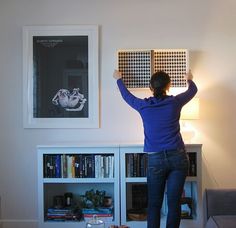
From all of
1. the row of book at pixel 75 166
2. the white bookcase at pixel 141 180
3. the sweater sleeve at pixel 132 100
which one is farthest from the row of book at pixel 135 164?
the sweater sleeve at pixel 132 100

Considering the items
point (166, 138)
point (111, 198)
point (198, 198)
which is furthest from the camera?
point (111, 198)

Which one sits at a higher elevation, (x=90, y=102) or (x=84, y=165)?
(x=90, y=102)

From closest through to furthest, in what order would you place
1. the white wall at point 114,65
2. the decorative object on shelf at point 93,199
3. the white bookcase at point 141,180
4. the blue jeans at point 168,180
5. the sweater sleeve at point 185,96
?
the blue jeans at point 168,180
the sweater sleeve at point 185,96
the white bookcase at point 141,180
the decorative object on shelf at point 93,199
the white wall at point 114,65

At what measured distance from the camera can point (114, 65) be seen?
335 centimetres

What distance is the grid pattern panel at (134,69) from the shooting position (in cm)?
Answer: 327

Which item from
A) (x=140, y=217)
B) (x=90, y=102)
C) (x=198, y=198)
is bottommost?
(x=140, y=217)

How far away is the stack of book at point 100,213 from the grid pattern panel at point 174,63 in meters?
1.30

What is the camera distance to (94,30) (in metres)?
3.34

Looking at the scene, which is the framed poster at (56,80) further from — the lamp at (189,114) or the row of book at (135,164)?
the lamp at (189,114)

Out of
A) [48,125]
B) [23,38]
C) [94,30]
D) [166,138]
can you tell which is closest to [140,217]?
[166,138]

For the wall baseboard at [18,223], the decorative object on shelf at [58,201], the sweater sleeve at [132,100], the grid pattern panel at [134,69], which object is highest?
the grid pattern panel at [134,69]

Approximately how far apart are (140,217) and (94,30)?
5.86ft

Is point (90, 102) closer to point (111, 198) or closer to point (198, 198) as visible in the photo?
point (111, 198)

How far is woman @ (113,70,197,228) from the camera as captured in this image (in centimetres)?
246
